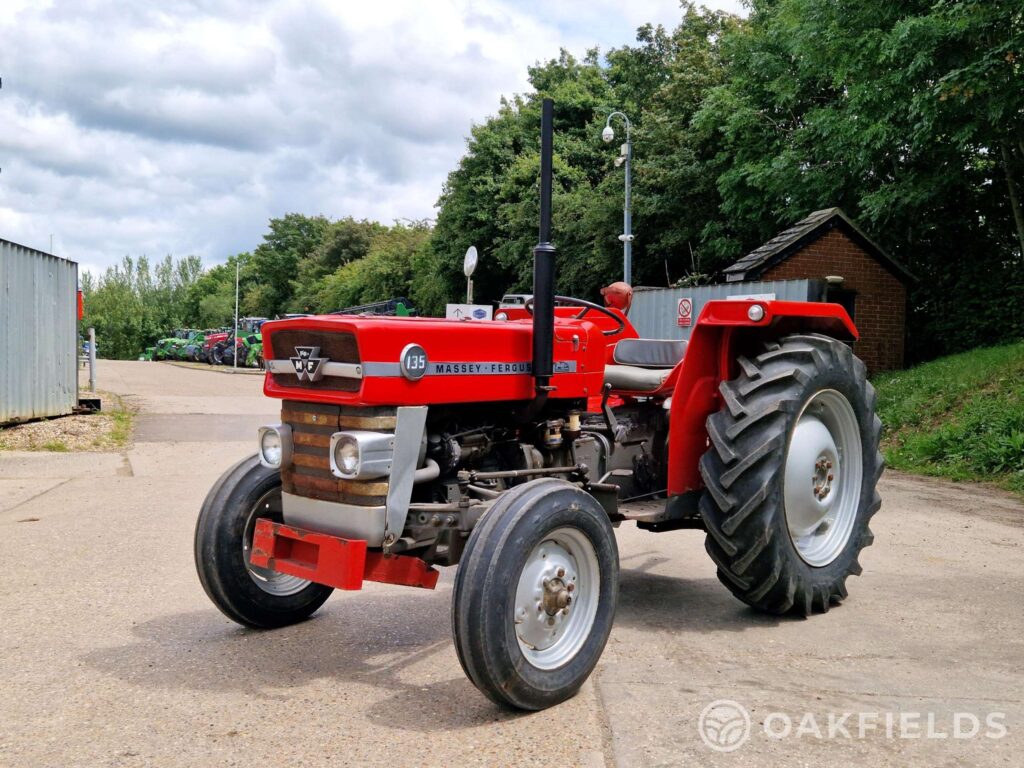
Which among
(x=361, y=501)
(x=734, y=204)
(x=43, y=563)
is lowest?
(x=43, y=563)

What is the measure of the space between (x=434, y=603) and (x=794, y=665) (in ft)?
6.22

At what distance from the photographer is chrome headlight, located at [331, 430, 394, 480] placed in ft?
12.1

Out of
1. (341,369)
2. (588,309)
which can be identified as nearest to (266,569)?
(341,369)

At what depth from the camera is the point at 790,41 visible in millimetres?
17578

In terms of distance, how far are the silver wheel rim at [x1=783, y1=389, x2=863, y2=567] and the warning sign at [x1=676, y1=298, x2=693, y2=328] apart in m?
10.6

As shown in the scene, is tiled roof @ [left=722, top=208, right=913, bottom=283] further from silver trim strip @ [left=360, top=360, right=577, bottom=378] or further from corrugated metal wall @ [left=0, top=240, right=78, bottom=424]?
silver trim strip @ [left=360, top=360, right=577, bottom=378]

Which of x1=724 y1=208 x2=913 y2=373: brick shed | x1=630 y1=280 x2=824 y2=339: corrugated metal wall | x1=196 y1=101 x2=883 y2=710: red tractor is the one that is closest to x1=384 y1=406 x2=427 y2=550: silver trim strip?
x1=196 y1=101 x2=883 y2=710: red tractor

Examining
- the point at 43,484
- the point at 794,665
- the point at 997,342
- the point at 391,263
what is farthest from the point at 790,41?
the point at 391,263

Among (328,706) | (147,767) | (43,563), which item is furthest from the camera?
(43,563)

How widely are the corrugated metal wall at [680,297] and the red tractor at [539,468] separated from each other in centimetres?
927

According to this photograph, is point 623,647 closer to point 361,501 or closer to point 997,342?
point 361,501

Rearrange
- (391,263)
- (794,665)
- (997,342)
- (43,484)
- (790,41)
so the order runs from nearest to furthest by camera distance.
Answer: (794,665)
(43,484)
(997,342)
(790,41)
(391,263)

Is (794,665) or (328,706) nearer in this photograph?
(328,706)

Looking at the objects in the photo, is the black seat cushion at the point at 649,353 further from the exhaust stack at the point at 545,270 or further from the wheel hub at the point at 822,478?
the exhaust stack at the point at 545,270
